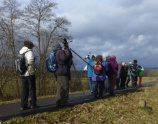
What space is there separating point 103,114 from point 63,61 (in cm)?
217

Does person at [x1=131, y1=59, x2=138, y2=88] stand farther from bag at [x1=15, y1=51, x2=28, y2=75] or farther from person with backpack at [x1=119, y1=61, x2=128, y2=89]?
bag at [x1=15, y1=51, x2=28, y2=75]

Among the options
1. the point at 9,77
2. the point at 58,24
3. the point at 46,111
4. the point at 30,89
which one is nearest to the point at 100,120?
the point at 46,111

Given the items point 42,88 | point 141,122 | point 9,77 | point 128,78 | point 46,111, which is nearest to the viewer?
point 46,111

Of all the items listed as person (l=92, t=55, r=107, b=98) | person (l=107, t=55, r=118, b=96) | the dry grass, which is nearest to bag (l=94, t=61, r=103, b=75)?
person (l=92, t=55, r=107, b=98)

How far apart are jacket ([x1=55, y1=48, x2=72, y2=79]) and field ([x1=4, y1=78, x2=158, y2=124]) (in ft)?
3.74

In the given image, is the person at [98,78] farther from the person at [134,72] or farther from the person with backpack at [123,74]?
the person at [134,72]

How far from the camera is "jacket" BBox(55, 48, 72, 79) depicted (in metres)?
10.5

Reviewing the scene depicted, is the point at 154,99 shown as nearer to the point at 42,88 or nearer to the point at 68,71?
the point at 68,71

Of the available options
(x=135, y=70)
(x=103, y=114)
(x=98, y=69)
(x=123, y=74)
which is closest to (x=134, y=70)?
(x=135, y=70)

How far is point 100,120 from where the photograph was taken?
1020 centimetres

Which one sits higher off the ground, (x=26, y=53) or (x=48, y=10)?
(x=48, y=10)

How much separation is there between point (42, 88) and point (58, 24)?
614 cm

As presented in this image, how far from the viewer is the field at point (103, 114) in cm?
927

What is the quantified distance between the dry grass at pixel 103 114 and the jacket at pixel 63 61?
114 centimetres
